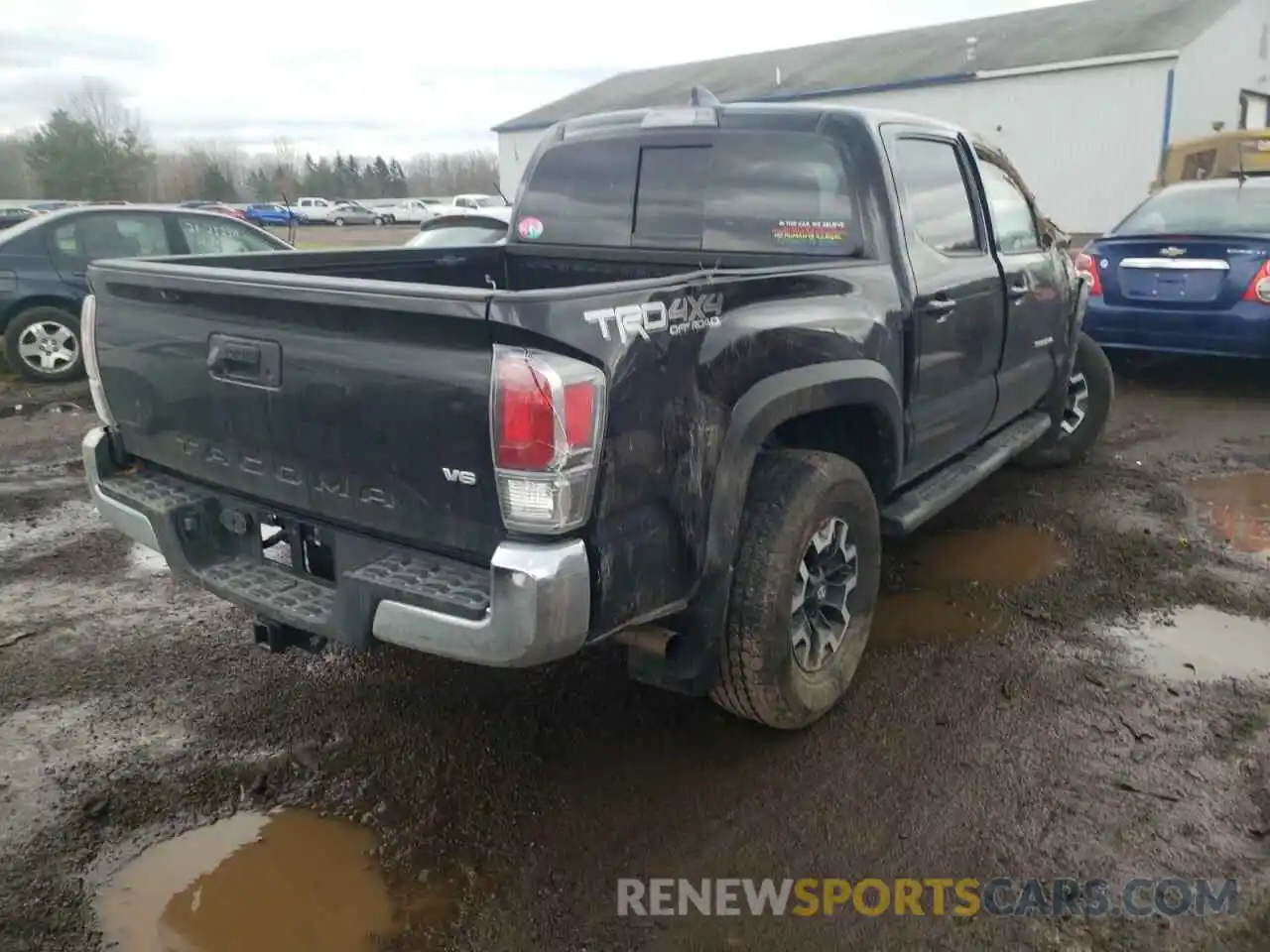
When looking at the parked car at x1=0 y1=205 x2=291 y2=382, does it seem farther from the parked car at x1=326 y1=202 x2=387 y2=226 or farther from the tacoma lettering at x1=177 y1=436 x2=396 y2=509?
the parked car at x1=326 y1=202 x2=387 y2=226

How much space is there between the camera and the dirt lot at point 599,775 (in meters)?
2.52

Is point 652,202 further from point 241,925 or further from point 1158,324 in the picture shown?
point 1158,324

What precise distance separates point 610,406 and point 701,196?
1.85m

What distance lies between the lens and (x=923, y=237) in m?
3.82

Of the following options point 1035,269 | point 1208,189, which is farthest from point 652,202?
point 1208,189

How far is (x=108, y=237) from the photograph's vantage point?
898 cm

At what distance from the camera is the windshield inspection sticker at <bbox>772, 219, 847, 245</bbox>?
3629mm

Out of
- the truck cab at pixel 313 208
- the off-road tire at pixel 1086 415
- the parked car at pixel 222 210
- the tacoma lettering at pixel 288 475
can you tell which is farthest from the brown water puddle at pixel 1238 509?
the truck cab at pixel 313 208

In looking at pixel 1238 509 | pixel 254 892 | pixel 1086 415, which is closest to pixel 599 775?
pixel 254 892

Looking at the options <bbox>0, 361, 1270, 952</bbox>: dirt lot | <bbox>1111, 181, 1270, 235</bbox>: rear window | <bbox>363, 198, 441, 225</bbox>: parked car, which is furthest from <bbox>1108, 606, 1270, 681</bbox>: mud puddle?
<bbox>363, 198, 441, 225</bbox>: parked car

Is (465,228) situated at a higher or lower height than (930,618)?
higher

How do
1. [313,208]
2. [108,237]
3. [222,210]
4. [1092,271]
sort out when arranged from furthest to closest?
[313,208] < [222,210] < [108,237] < [1092,271]

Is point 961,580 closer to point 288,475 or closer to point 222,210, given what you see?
point 288,475

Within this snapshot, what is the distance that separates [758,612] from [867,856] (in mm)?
717
